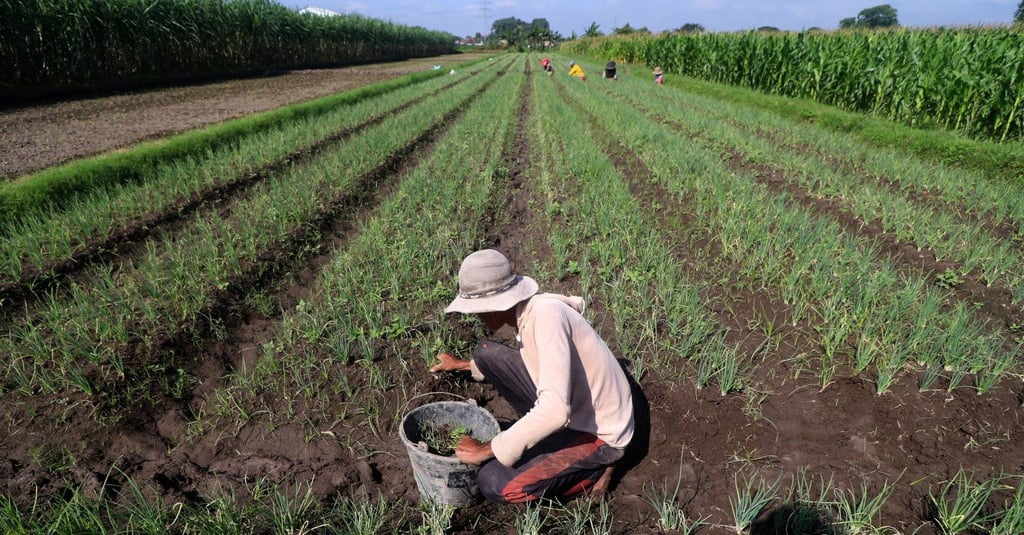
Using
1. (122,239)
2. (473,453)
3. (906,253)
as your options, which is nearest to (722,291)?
(906,253)

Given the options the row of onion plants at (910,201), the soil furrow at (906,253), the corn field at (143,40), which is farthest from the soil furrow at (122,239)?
the corn field at (143,40)

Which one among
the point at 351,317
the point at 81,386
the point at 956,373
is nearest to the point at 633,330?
the point at 956,373

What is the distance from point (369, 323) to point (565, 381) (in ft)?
5.99

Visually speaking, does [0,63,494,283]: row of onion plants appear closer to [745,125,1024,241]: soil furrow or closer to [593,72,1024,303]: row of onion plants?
[593,72,1024,303]: row of onion plants

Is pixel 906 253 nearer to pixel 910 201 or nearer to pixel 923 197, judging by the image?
pixel 910 201

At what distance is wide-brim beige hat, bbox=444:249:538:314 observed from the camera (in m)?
2.04

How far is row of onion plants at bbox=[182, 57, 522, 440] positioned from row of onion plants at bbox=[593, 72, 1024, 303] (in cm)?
384

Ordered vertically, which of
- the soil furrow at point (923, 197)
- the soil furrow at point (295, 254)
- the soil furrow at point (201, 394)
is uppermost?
the soil furrow at point (923, 197)

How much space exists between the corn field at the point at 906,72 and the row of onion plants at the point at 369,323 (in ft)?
27.7

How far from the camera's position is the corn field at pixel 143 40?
40.2 feet

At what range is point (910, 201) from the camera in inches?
220

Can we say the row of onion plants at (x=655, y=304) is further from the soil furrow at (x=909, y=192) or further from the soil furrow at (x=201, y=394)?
the soil furrow at (x=909, y=192)

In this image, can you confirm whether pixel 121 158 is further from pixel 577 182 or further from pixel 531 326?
pixel 531 326

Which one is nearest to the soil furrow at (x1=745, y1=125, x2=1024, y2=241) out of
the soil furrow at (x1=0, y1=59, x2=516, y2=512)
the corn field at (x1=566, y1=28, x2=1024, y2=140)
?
the corn field at (x1=566, y1=28, x2=1024, y2=140)
